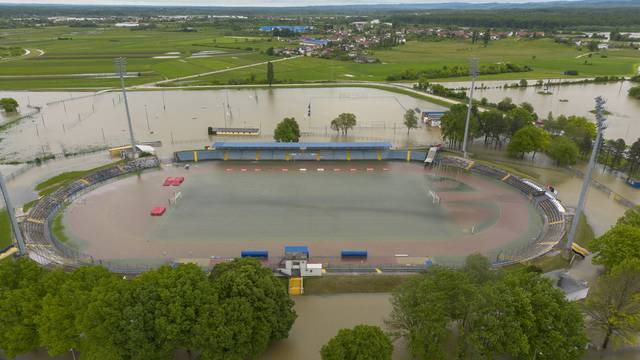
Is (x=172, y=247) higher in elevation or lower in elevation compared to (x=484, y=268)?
lower

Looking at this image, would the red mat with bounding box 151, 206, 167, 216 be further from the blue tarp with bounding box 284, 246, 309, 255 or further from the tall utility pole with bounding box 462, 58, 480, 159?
the tall utility pole with bounding box 462, 58, 480, 159

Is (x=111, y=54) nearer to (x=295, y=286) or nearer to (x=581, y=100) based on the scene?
(x=295, y=286)

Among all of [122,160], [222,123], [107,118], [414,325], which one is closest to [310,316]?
[414,325]

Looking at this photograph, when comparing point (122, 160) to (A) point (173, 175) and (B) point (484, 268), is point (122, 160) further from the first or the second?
(B) point (484, 268)

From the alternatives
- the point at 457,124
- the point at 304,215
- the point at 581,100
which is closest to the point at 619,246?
the point at 304,215

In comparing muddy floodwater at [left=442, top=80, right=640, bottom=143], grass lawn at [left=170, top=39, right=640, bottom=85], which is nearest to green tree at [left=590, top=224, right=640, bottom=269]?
muddy floodwater at [left=442, top=80, right=640, bottom=143]
